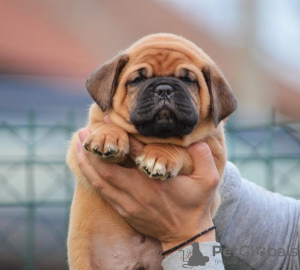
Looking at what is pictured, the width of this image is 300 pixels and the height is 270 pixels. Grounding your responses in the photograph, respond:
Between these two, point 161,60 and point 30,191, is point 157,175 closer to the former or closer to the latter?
point 161,60

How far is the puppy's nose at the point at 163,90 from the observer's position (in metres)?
2.64

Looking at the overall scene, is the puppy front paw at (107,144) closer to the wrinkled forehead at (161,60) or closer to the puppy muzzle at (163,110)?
the puppy muzzle at (163,110)

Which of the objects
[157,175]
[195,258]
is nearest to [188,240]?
[195,258]

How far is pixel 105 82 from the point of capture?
9.38ft

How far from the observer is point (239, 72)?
10.6m

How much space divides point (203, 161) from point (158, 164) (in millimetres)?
356

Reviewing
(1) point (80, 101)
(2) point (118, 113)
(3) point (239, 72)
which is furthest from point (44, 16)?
(2) point (118, 113)

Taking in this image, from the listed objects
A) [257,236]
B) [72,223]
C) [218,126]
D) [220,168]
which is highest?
[218,126]

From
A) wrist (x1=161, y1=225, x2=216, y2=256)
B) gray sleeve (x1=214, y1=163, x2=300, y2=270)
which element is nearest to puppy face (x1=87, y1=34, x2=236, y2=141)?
wrist (x1=161, y1=225, x2=216, y2=256)

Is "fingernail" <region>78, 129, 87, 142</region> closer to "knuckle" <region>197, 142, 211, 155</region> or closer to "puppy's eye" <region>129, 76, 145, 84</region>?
"puppy's eye" <region>129, 76, 145, 84</region>

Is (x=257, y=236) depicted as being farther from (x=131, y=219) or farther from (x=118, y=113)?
(x=118, y=113)

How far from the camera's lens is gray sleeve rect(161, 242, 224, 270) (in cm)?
260

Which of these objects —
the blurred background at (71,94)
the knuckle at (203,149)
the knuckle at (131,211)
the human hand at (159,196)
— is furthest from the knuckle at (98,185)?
the blurred background at (71,94)

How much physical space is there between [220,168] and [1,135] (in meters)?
3.78
